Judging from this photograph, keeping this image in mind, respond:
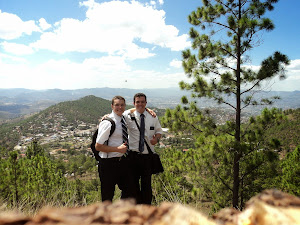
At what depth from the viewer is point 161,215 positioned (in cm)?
65

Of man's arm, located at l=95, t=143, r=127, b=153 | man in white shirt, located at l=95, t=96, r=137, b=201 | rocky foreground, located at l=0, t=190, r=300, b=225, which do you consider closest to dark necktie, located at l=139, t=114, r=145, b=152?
man in white shirt, located at l=95, t=96, r=137, b=201

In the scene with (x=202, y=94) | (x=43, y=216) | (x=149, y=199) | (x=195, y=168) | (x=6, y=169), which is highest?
(x=202, y=94)

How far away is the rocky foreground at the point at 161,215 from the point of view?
22.4 inches

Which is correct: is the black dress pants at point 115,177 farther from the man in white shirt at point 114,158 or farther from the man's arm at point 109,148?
the man's arm at point 109,148

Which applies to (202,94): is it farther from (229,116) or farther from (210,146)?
(210,146)

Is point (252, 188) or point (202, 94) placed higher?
point (202, 94)

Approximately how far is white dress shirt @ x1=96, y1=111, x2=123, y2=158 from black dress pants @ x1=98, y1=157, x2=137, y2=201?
0.07 meters

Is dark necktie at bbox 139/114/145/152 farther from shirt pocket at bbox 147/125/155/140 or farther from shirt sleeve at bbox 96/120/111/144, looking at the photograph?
shirt sleeve at bbox 96/120/111/144

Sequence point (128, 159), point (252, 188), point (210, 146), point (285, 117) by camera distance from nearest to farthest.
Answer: point (128, 159) → point (285, 117) → point (210, 146) → point (252, 188)

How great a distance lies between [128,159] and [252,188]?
5.98 meters

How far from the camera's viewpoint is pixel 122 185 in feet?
7.71

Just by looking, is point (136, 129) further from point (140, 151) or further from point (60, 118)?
point (60, 118)

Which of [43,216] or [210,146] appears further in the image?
[210,146]

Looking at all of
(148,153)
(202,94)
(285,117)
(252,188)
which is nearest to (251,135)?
(285,117)
